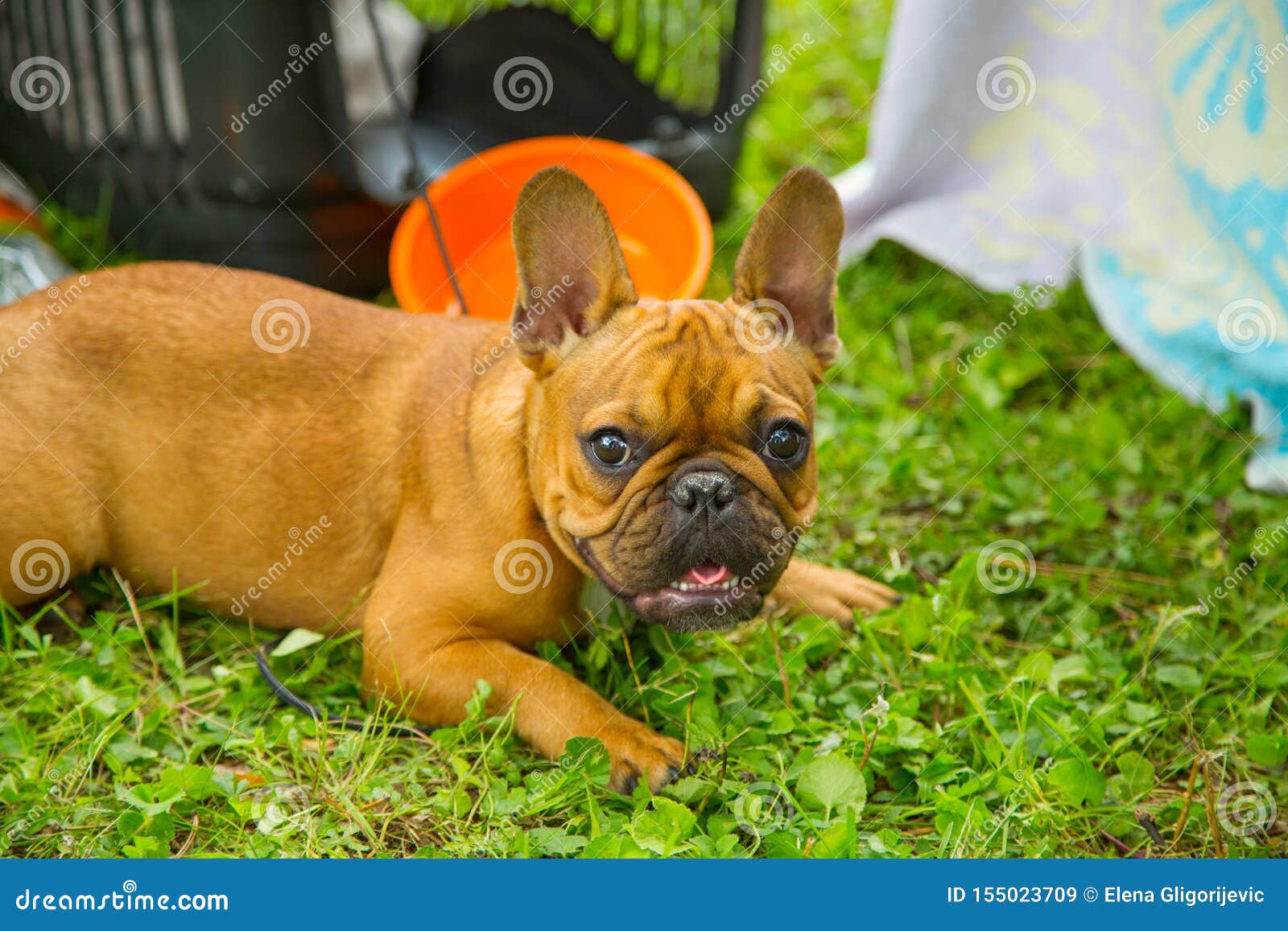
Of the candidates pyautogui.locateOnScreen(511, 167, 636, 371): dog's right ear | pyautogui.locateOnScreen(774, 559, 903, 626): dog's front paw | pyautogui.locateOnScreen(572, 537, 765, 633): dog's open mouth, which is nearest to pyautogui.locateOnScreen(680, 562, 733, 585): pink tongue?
pyautogui.locateOnScreen(572, 537, 765, 633): dog's open mouth

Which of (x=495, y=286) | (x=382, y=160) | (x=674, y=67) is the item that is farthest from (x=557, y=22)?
(x=495, y=286)

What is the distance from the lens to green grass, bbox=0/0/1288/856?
127 inches

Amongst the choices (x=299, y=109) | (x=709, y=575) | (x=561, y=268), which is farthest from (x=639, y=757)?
(x=299, y=109)

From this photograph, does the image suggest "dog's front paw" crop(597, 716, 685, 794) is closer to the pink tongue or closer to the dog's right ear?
the pink tongue

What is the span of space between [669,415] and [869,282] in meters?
2.85

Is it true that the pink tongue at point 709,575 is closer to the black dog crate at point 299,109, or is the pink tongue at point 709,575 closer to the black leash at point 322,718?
the black leash at point 322,718

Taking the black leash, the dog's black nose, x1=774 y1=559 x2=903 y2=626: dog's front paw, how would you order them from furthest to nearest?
x1=774 y1=559 x2=903 y2=626: dog's front paw
the black leash
the dog's black nose

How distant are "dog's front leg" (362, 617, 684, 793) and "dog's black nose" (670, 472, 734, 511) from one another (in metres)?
0.69

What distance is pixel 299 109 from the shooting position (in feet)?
16.2

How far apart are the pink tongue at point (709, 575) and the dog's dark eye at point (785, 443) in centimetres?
32

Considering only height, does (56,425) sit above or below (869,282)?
above

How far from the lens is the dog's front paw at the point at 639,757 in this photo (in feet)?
10.7

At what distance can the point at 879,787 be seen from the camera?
3473 millimetres

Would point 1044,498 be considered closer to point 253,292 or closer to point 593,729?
point 593,729
